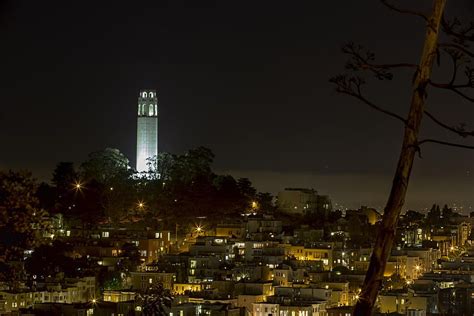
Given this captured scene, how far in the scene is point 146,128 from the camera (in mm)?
31125

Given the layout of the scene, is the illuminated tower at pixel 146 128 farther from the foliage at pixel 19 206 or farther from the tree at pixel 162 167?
the foliage at pixel 19 206

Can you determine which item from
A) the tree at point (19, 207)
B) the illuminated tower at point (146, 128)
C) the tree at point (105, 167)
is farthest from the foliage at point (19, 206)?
the illuminated tower at point (146, 128)

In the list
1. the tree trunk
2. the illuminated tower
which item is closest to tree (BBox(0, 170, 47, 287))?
the tree trunk

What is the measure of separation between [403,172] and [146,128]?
28.5 meters

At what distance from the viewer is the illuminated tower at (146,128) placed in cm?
3029

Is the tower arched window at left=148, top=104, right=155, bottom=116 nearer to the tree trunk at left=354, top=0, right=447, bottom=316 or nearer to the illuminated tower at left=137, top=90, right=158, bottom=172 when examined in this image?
the illuminated tower at left=137, top=90, right=158, bottom=172

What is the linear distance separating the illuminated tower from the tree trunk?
26666mm

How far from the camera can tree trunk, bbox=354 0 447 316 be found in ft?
9.05

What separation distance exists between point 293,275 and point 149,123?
451 inches

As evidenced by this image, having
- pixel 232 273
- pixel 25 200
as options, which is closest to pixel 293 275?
pixel 232 273

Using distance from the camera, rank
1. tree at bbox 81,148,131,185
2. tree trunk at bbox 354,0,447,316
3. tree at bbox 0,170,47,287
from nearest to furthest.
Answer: tree trunk at bbox 354,0,447,316 < tree at bbox 0,170,47,287 < tree at bbox 81,148,131,185

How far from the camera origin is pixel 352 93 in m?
2.68

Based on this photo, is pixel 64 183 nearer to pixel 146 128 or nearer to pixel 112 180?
pixel 112 180

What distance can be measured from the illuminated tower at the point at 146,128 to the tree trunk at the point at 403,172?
2667cm
